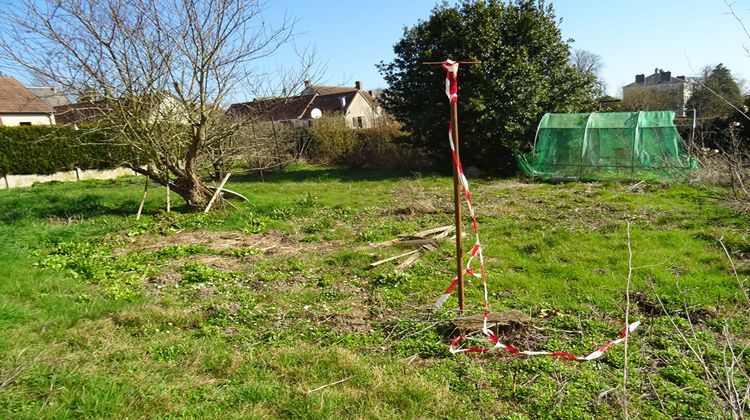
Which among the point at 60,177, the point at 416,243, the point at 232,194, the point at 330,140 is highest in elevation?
the point at 330,140

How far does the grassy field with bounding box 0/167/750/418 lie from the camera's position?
3201 millimetres

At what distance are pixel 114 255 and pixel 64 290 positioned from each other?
186 centimetres

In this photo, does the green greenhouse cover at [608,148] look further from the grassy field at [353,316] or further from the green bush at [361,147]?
the green bush at [361,147]

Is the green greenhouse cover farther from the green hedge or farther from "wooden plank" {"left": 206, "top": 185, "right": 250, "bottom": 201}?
the green hedge

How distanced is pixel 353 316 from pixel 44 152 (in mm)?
18976

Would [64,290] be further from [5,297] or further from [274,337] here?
[274,337]

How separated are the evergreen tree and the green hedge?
11374 millimetres

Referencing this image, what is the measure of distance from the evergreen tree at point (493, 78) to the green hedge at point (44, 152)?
37.3 ft

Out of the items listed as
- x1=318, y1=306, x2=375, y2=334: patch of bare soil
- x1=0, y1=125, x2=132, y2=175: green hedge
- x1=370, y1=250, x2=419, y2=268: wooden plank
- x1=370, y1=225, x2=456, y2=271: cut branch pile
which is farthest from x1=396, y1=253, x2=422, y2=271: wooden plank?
x1=0, y1=125, x2=132, y2=175: green hedge

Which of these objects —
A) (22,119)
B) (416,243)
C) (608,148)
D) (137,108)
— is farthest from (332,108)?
(416,243)

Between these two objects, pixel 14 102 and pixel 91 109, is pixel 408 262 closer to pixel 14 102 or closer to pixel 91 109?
pixel 91 109

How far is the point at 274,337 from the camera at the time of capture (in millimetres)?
4270

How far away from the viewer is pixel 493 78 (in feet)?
50.1

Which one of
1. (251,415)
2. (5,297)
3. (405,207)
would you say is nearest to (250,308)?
(251,415)
